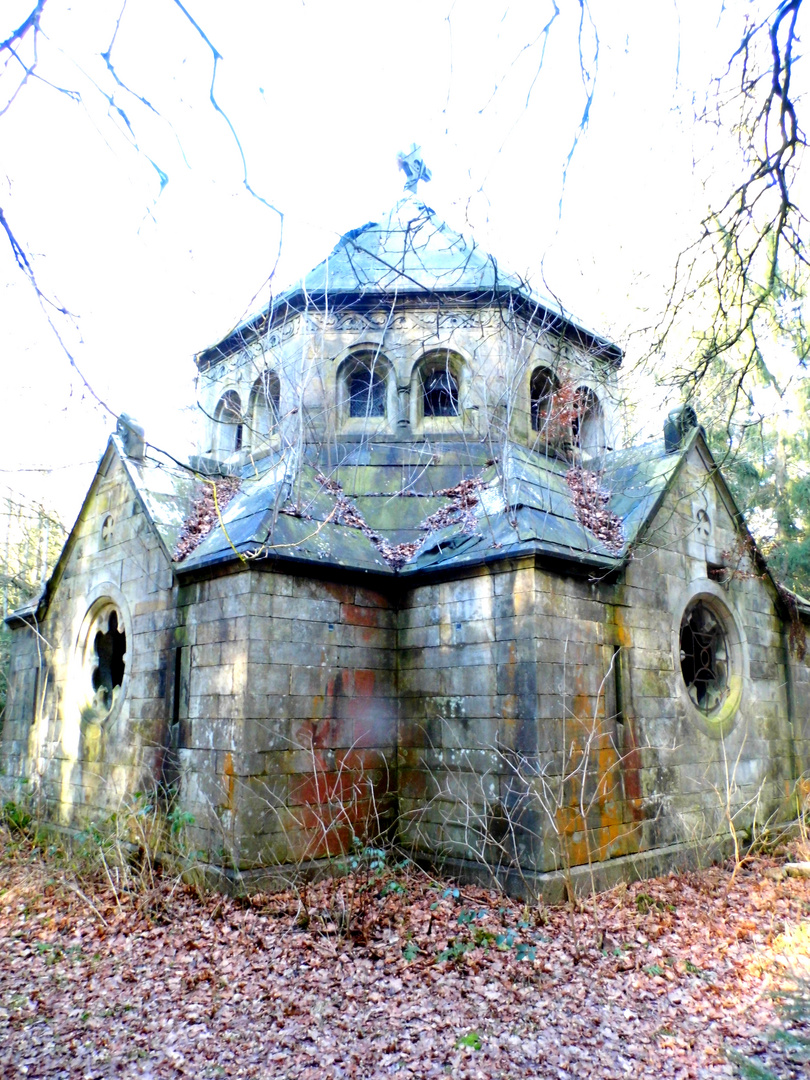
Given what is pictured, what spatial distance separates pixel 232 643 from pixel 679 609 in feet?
16.7

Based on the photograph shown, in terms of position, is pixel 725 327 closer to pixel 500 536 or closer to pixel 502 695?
pixel 500 536

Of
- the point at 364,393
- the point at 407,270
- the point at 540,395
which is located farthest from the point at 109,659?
the point at 540,395

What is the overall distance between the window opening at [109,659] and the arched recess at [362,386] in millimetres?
4145

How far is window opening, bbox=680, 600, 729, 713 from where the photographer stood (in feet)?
30.7

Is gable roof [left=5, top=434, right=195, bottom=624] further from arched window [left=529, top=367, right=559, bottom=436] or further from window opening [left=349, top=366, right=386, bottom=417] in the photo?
arched window [left=529, top=367, right=559, bottom=436]

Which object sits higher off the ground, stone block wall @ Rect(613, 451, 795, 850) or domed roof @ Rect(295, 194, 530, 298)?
domed roof @ Rect(295, 194, 530, 298)

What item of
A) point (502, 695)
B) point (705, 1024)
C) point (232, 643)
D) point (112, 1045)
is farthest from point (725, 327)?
point (112, 1045)

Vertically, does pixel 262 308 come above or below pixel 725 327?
above

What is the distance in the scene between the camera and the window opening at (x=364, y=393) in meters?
11.0

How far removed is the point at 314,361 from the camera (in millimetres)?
10492

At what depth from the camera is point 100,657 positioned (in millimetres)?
9820

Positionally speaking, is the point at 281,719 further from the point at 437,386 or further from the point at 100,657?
the point at 437,386

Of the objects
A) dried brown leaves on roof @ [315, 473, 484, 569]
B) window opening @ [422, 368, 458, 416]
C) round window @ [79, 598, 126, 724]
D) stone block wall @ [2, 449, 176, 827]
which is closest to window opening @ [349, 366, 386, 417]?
window opening @ [422, 368, 458, 416]

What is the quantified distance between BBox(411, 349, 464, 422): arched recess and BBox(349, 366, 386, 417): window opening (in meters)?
0.52
